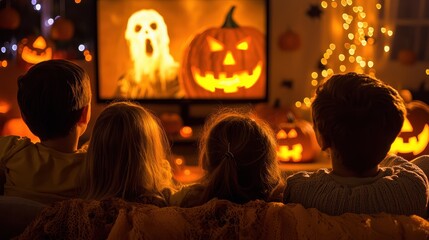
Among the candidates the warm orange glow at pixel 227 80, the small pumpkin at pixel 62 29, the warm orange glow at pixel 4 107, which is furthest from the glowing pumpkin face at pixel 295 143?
the warm orange glow at pixel 4 107

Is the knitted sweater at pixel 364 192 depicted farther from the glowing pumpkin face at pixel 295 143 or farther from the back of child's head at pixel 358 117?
the glowing pumpkin face at pixel 295 143

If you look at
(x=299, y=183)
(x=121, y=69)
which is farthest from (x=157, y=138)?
(x=121, y=69)

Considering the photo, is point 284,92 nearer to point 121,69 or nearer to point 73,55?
point 121,69

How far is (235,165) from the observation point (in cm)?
153

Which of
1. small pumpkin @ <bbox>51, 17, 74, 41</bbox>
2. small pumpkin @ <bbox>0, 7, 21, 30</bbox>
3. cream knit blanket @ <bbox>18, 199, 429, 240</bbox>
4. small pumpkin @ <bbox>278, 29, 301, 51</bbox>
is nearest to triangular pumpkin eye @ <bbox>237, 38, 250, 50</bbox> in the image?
small pumpkin @ <bbox>278, 29, 301, 51</bbox>

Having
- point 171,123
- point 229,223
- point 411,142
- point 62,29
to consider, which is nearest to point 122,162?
point 229,223

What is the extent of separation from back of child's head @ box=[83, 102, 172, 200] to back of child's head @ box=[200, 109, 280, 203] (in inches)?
6.3

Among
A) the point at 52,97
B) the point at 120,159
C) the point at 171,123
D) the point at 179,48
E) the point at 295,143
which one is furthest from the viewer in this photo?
the point at 179,48

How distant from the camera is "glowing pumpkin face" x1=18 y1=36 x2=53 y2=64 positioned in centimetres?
424

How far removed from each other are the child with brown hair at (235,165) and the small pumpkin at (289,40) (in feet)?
9.87

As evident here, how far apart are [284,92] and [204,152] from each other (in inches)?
122

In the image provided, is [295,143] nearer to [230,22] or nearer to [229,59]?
[229,59]

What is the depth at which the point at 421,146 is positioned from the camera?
11.9 ft

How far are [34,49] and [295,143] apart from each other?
6.18 feet
